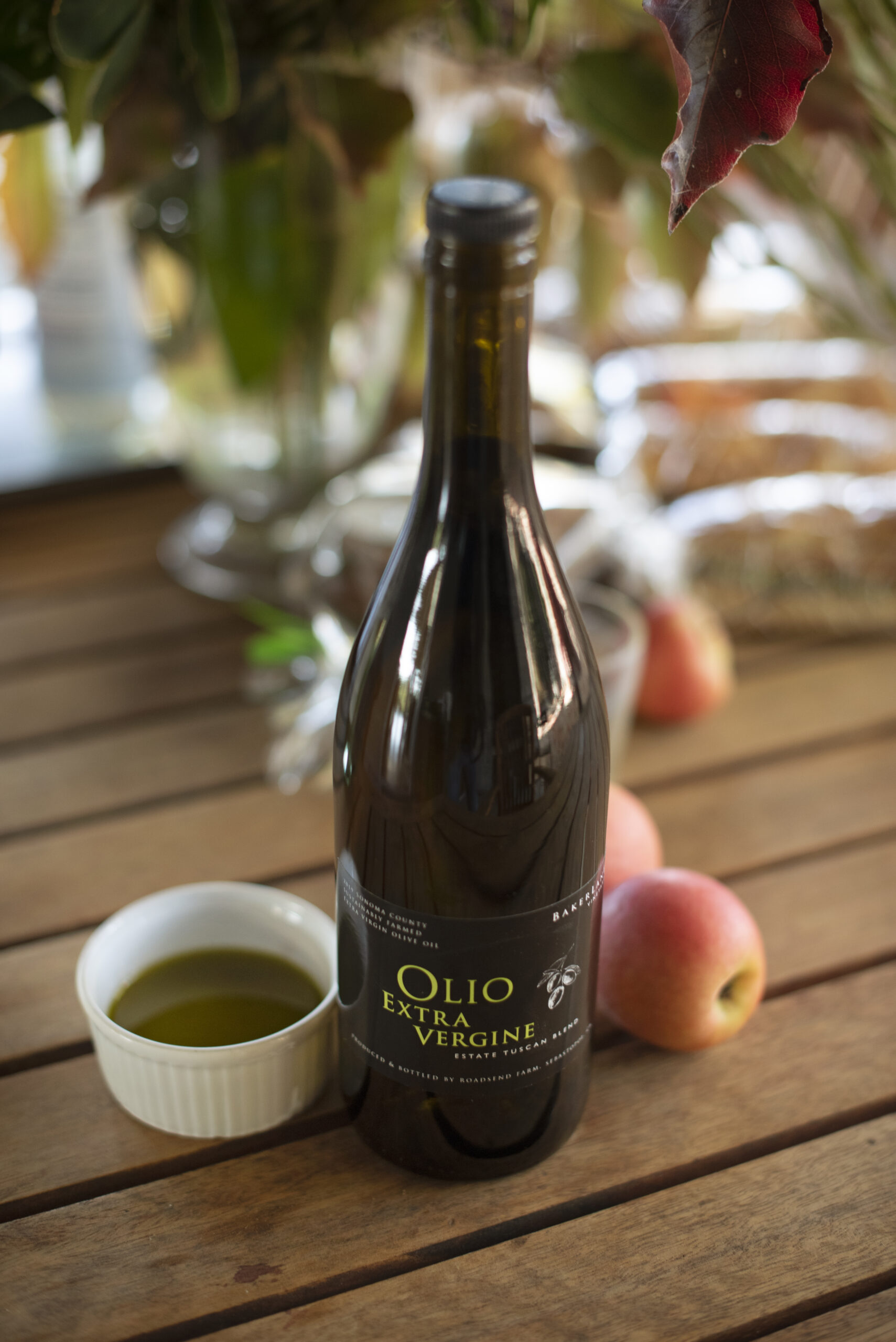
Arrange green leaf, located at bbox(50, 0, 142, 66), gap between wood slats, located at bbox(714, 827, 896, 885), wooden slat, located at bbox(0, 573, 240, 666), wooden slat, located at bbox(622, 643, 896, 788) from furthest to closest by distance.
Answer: wooden slat, located at bbox(0, 573, 240, 666) → wooden slat, located at bbox(622, 643, 896, 788) → gap between wood slats, located at bbox(714, 827, 896, 885) → green leaf, located at bbox(50, 0, 142, 66)

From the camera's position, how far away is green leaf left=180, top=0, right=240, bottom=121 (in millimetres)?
505

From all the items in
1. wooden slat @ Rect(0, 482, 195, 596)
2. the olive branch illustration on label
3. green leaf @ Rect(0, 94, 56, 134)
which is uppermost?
green leaf @ Rect(0, 94, 56, 134)

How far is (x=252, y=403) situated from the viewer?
87 cm

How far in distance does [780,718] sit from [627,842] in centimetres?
28

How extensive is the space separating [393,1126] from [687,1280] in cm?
12

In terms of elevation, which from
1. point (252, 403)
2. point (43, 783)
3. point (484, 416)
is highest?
point (484, 416)

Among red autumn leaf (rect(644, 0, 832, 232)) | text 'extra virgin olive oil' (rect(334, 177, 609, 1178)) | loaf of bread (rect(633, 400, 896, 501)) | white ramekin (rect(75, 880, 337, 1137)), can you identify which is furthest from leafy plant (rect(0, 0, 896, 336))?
white ramekin (rect(75, 880, 337, 1137))

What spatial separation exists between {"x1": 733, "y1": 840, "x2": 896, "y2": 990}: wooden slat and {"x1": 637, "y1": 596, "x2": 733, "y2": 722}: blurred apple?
15 centimetres

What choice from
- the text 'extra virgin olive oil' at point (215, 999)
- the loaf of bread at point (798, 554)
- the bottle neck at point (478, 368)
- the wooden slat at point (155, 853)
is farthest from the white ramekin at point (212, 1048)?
the loaf of bread at point (798, 554)

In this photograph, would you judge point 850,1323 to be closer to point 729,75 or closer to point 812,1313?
point 812,1313

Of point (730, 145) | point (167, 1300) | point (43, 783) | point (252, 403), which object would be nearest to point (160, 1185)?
point (167, 1300)

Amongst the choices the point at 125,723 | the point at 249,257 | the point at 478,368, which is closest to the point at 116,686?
the point at 125,723

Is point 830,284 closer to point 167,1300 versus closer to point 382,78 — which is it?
point 382,78

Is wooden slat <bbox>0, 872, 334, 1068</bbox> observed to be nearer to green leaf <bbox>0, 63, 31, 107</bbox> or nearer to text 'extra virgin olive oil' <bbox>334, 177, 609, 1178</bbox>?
text 'extra virgin olive oil' <bbox>334, 177, 609, 1178</bbox>
